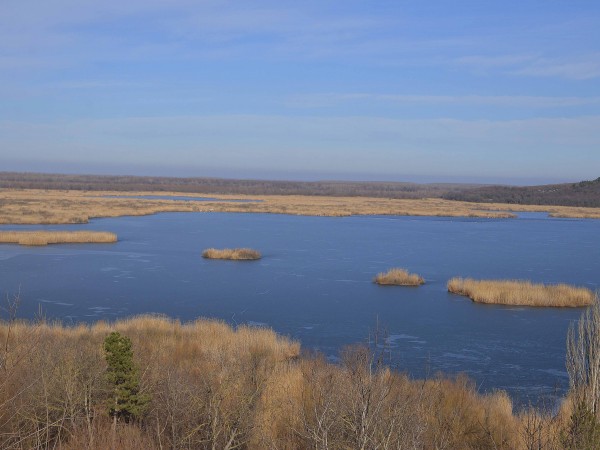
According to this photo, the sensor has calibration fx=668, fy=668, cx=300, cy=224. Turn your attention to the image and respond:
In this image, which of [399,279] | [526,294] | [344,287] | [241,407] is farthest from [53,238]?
[241,407]

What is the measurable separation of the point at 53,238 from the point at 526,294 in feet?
63.4

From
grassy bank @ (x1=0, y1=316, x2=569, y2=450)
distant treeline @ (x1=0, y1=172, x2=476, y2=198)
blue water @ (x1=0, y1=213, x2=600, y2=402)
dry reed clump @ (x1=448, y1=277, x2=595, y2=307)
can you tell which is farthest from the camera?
distant treeline @ (x1=0, y1=172, x2=476, y2=198)

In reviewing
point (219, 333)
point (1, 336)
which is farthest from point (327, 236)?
point (1, 336)

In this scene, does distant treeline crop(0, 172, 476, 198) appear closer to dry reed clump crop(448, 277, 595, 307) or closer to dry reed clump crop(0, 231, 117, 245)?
dry reed clump crop(0, 231, 117, 245)

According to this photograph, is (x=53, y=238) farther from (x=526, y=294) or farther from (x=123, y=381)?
(x=123, y=381)

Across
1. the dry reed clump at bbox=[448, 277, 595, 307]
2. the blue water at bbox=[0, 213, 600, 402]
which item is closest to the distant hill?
the blue water at bbox=[0, 213, 600, 402]

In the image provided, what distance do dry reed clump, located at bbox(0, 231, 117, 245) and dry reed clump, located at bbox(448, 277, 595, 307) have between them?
53.4 ft

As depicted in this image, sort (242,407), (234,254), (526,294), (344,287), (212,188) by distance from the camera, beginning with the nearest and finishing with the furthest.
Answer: (242,407) → (526,294) → (344,287) → (234,254) → (212,188)

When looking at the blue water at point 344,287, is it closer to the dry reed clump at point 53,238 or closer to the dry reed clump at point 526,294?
the dry reed clump at point 526,294

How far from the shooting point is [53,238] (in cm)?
2773

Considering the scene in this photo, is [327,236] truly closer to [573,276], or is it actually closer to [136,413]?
[573,276]

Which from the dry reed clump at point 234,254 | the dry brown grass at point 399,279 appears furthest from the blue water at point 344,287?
the dry reed clump at point 234,254

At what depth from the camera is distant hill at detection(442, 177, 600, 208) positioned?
68.4 meters

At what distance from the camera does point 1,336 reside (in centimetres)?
1002
